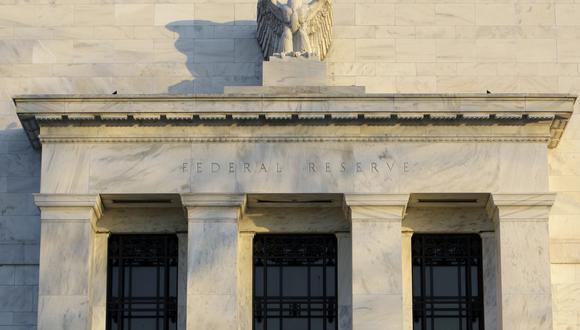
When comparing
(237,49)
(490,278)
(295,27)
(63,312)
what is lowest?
(63,312)

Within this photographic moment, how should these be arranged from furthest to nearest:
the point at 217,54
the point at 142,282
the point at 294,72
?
the point at 217,54 → the point at 294,72 → the point at 142,282

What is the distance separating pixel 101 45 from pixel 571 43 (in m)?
11.8

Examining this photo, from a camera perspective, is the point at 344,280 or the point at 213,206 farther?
the point at 344,280

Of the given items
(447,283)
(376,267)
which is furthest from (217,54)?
(447,283)

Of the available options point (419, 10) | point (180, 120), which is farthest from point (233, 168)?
point (419, 10)

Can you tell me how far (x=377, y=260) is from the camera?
4022cm

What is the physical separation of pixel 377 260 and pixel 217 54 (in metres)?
7.59

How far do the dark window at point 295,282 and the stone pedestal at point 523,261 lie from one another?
13.4ft

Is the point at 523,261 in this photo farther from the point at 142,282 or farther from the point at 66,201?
the point at 66,201

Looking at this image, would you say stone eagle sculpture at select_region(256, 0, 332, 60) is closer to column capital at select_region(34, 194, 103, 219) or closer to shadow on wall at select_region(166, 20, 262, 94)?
shadow on wall at select_region(166, 20, 262, 94)

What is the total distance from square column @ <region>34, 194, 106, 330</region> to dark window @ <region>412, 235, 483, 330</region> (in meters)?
7.65

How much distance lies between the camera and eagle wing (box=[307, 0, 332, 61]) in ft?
142

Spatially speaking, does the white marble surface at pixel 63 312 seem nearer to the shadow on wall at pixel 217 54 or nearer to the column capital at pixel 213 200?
the column capital at pixel 213 200

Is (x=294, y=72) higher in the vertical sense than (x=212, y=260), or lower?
higher
